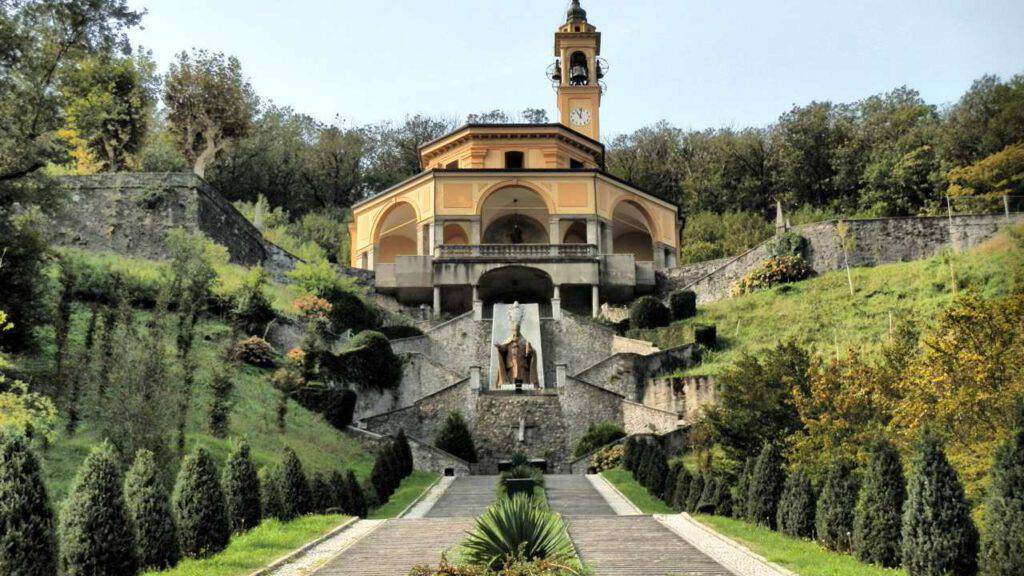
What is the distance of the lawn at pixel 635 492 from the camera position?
2294 centimetres

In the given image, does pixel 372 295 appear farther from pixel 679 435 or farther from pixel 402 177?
pixel 402 177

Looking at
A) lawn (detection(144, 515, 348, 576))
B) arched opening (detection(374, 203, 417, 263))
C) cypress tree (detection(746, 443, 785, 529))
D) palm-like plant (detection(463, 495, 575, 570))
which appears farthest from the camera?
arched opening (detection(374, 203, 417, 263))

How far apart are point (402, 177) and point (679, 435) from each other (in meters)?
47.8

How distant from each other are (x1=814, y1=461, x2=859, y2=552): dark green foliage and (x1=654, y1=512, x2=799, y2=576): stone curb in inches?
50.0

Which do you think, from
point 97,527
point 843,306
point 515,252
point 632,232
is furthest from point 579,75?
point 97,527

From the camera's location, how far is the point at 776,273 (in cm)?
4453

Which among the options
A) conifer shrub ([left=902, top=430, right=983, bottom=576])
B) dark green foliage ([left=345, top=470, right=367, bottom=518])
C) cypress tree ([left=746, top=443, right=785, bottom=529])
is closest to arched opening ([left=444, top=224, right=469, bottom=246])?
dark green foliage ([left=345, top=470, right=367, bottom=518])

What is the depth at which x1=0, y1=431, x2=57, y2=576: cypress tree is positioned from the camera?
12.4 m

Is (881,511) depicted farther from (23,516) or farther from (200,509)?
(23,516)

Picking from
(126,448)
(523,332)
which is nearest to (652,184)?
(523,332)

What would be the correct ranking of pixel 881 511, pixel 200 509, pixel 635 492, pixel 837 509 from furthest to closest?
pixel 635 492
pixel 837 509
pixel 200 509
pixel 881 511

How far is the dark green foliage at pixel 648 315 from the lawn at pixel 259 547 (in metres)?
24.0

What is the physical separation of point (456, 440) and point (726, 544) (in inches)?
652

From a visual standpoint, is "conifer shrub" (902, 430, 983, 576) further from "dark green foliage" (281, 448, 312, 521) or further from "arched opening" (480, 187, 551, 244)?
"arched opening" (480, 187, 551, 244)
